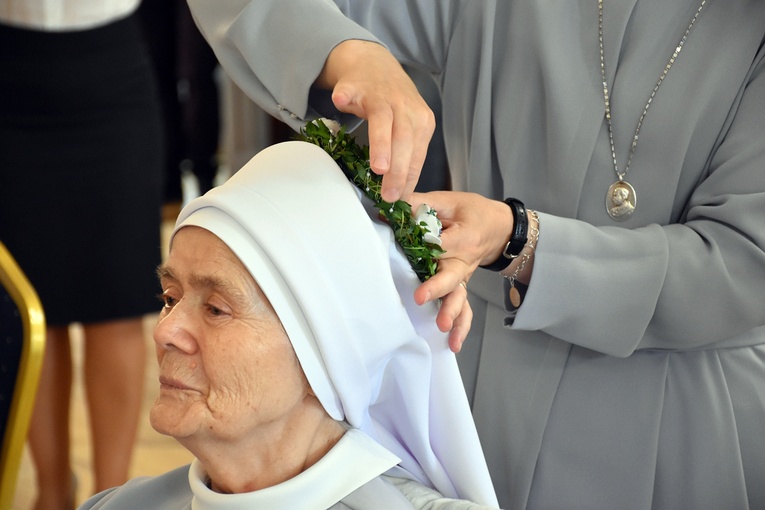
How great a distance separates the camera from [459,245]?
4.59ft

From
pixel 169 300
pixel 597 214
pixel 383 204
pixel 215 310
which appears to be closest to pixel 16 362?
pixel 169 300

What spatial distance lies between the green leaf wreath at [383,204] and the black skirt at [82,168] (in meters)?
1.66

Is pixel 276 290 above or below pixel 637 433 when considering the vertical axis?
above

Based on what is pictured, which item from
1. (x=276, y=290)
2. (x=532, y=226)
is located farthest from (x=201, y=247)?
(x=532, y=226)

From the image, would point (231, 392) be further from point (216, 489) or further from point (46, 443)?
point (46, 443)

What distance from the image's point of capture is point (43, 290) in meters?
3.02

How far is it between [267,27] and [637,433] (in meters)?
0.82

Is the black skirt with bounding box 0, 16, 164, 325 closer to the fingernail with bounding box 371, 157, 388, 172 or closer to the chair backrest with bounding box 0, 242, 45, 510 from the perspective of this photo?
the chair backrest with bounding box 0, 242, 45, 510

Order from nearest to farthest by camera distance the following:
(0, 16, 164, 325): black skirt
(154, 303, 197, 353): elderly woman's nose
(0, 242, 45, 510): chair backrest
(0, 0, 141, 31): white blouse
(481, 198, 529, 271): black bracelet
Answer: (154, 303, 197, 353): elderly woman's nose, (481, 198, 529, 271): black bracelet, (0, 242, 45, 510): chair backrest, (0, 0, 141, 31): white blouse, (0, 16, 164, 325): black skirt

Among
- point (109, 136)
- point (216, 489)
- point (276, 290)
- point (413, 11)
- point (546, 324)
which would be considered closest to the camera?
point (276, 290)

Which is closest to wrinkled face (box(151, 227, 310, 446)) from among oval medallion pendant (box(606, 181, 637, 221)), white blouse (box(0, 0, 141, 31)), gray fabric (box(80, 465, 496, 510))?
gray fabric (box(80, 465, 496, 510))

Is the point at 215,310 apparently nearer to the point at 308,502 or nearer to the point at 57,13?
the point at 308,502

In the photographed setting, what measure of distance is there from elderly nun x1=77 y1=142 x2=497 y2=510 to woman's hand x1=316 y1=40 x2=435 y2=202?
0.10m

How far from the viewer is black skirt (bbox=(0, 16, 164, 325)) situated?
2.88 m
